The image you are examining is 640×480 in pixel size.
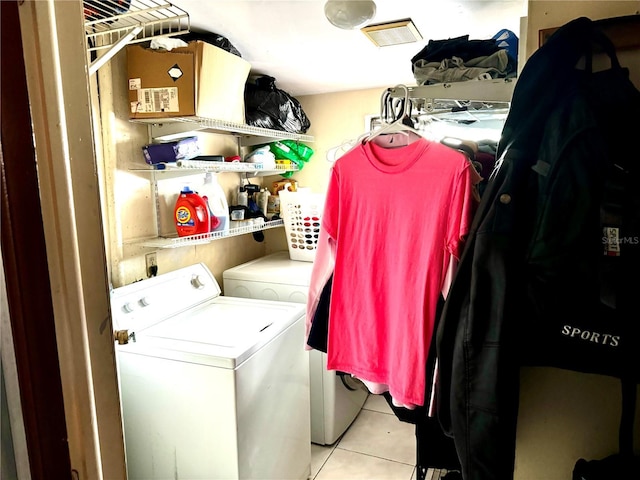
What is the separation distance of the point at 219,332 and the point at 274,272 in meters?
0.78

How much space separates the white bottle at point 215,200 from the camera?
2.30 metres

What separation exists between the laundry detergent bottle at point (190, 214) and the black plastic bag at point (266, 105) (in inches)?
25.0

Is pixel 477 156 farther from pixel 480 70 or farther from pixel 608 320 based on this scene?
pixel 608 320

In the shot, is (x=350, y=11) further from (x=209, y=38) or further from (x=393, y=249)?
(x=393, y=249)

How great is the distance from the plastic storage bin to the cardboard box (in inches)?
33.8

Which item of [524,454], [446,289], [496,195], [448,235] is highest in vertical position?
[496,195]

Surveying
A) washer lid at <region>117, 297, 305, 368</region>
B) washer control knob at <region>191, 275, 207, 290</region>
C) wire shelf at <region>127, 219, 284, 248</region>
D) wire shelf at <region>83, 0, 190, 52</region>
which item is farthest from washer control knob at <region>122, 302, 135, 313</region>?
wire shelf at <region>83, 0, 190, 52</region>

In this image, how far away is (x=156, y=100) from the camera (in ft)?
6.53

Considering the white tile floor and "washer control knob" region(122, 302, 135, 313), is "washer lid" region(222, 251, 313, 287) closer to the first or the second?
"washer control knob" region(122, 302, 135, 313)

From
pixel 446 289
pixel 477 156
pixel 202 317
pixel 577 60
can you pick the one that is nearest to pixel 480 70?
pixel 477 156

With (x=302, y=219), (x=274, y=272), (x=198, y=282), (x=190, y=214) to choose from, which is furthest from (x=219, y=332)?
(x=302, y=219)

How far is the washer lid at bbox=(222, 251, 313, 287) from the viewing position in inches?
97.5

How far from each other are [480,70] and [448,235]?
0.60m

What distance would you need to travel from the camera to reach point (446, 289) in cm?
124
